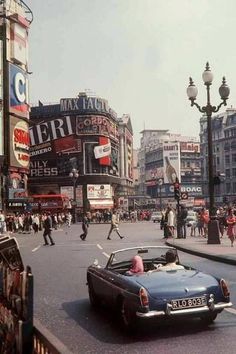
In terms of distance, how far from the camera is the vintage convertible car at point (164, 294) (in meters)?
6.98

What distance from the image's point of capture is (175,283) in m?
7.30

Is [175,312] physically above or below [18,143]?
below

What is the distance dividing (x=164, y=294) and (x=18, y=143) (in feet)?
184

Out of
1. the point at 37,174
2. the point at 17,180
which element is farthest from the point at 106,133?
the point at 17,180

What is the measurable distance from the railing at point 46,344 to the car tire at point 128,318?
91.3 inches

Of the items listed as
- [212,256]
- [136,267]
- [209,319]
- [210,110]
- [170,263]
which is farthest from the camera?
[210,110]

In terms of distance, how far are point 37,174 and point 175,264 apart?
78541 millimetres

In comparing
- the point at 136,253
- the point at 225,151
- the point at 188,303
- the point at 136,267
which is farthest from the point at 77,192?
the point at 188,303

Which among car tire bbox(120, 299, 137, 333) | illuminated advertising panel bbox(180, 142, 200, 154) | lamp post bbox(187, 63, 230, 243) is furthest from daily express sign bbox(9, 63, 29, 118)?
illuminated advertising panel bbox(180, 142, 200, 154)

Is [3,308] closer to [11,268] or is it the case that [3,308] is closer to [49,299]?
[11,268]

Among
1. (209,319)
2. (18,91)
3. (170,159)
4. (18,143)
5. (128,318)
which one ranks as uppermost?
(170,159)

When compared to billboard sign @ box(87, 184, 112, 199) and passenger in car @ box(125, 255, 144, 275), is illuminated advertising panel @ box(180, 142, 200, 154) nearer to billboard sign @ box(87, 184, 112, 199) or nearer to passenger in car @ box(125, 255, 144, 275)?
billboard sign @ box(87, 184, 112, 199)

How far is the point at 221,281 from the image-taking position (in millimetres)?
7625

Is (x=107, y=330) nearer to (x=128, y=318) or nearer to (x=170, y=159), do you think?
(x=128, y=318)
